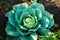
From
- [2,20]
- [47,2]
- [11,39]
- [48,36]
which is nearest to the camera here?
[48,36]

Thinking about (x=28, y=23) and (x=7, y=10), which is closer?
(x=28, y=23)

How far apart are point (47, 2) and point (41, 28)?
361 millimetres

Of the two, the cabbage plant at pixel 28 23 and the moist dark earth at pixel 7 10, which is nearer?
the cabbage plant at pixel 28 23

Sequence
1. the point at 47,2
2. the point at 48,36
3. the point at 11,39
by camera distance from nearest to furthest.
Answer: the point at 48,36
the point at 11,39
the point at 47,2

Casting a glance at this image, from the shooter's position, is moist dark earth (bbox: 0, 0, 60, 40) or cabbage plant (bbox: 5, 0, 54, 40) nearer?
cabbage plant (bbox: 5, 0, 54, 40)

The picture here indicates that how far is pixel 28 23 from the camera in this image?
132cm

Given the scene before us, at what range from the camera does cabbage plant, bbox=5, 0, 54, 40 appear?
4.33ft

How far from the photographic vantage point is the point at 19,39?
135 cm

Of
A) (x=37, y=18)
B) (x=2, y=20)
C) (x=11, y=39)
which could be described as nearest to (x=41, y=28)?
(x=37, y=18)

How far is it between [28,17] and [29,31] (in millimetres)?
97

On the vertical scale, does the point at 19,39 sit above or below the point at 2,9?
below

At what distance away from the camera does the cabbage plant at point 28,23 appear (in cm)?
132

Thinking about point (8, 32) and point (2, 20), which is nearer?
point (8, 32)

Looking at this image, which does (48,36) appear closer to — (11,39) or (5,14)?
(11,39)
